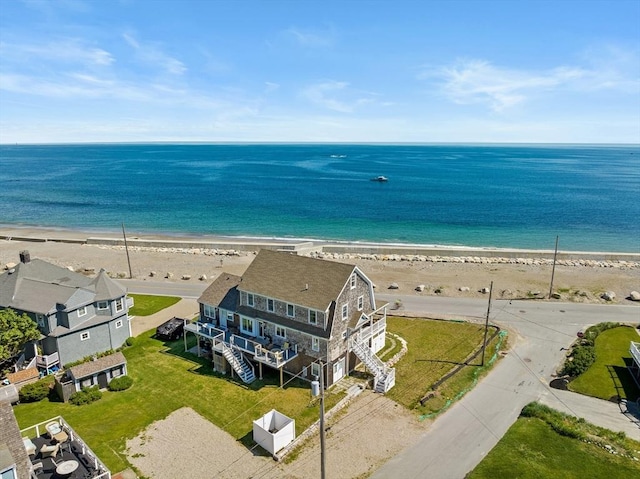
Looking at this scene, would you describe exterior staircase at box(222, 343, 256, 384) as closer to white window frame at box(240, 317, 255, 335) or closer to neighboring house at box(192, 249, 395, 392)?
neighboring house at box(192, 249, 395, 392)

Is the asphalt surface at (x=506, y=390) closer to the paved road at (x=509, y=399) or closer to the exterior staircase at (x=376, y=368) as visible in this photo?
the paved road at (x=509, y=399)

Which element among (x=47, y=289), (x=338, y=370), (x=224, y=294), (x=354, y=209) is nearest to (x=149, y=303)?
(x=47, y=289)

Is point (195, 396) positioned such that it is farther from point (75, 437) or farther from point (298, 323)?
point (298, 323)

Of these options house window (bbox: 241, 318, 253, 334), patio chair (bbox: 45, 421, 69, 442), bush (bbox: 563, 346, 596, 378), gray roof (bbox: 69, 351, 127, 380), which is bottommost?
bush (bbox: 563, 346, 596, 378)

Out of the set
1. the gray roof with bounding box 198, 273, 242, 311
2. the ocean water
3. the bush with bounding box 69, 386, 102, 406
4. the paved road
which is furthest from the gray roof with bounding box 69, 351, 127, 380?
the ocean water

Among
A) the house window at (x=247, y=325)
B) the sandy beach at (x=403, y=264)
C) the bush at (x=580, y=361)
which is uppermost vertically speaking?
the house window at (x=247, y=325)

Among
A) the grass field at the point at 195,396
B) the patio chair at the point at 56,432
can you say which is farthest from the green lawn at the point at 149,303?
the patio chair at the point at 56,432
